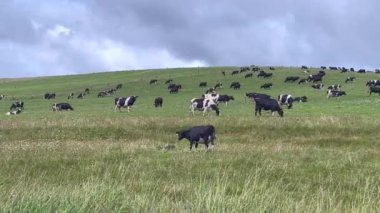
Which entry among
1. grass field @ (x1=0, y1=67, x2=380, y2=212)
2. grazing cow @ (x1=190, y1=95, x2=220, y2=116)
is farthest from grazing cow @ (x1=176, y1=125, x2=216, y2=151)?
grazing cow @ (x1=190, y1=95, x2=220, y2=116)

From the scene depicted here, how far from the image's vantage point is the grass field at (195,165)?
28.2 ft

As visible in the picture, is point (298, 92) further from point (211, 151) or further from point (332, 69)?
point (211, 151)

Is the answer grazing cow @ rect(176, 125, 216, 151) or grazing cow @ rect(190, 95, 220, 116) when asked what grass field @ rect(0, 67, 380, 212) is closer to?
grazing cow @ rect(176, 125, 216, 151)

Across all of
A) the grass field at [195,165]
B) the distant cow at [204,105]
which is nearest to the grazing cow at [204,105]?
the distant cow at [204,105]

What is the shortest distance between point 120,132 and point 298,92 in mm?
33012

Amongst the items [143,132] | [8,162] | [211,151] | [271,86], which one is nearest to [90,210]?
[8,162]

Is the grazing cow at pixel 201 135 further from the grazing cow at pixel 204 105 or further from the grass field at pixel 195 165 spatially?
the grazing cow at pixel 204 105

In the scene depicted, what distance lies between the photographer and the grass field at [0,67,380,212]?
8.59 metres

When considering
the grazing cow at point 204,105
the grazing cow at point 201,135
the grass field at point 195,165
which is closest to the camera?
the grass field at point 195,165

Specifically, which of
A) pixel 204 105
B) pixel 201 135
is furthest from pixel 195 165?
pixel 204 105

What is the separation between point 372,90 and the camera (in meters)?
52.1

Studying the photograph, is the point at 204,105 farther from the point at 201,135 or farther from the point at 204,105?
the point at 201,135

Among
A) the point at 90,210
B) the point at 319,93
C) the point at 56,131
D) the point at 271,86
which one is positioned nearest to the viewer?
the point at 90,210

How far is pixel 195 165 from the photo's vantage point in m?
17.7
